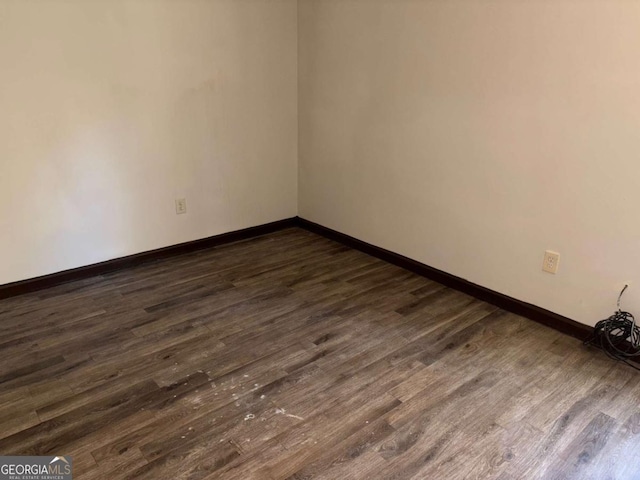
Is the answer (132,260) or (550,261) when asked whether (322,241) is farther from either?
(550,261)

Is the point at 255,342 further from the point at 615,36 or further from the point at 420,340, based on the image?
the point at 615,36

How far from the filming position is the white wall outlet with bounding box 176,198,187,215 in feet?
10.8

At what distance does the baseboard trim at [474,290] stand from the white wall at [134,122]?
863mm

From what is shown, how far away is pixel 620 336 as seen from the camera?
221 centimetres

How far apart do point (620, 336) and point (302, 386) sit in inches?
61.5

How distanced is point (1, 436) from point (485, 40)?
2.85m

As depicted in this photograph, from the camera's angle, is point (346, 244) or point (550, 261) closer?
point (550, 261)

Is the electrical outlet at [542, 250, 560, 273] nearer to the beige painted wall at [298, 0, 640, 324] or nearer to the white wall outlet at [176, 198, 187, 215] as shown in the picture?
the beige painted wall at [298, 0, 640, 324]

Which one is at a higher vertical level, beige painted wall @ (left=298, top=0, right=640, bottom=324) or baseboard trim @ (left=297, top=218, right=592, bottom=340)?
beige painted wall @ (left=298, top=0, right=640, bottom=324)

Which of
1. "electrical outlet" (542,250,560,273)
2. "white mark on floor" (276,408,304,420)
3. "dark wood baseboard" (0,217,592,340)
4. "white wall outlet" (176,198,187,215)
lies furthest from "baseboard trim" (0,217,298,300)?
"electrical outlet" (542,250,560,273)

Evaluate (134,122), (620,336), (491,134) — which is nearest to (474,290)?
(620,336)

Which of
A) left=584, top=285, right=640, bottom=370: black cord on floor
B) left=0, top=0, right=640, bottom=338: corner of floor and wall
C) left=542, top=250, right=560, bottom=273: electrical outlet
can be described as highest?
left=0, top=0, right=640, bottom=338: corner of floor and wall

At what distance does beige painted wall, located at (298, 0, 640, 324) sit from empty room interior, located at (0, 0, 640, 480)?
13 mm

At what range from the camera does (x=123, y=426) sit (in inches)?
68.9
